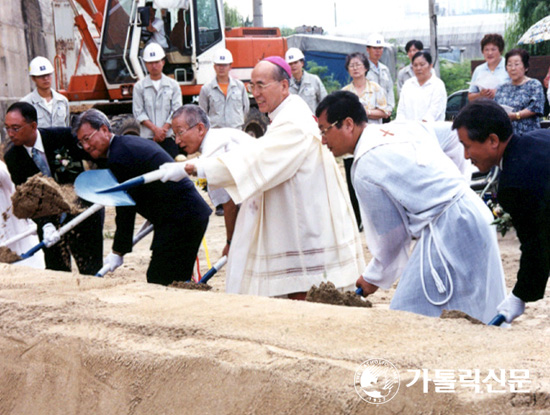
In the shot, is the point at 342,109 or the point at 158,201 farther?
the point at 158,201

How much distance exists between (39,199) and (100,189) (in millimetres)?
847

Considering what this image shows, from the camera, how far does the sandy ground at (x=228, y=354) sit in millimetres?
2451

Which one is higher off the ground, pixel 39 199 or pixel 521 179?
pixel 521 179

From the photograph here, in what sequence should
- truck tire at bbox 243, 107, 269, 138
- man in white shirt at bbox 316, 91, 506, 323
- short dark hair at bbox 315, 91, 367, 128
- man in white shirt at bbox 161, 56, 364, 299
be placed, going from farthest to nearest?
truck tire at bbox 243, 107, 269, 138
man in white shirt at bbox 161, 56, 364, 299
short dark hair at bbox 315, 91, 367, 128
man in white shirt at bbox 316, 91, 506, 323

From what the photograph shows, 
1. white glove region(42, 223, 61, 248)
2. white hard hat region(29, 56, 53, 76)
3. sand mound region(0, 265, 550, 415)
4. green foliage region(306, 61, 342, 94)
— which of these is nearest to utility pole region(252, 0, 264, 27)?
green foliage region(306, 61, 342, 94)

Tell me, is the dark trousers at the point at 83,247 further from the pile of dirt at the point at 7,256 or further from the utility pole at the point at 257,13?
the utility pole at the point at 257,13

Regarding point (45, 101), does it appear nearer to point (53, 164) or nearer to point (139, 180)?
point (53, 164)

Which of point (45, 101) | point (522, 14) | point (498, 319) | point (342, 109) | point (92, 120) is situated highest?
point (522, 14)

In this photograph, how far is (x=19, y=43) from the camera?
41.9 ft

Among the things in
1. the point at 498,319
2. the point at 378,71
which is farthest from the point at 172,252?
the point at 378,71

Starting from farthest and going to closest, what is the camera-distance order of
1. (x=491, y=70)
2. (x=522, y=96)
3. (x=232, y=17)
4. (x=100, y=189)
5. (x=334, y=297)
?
(x=232, y=17) < (x=491, y=70) < (x=522, y=96) < (x=100, y=189) < (x=334, y=297)

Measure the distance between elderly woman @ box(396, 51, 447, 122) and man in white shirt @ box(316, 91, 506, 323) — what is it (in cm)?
429

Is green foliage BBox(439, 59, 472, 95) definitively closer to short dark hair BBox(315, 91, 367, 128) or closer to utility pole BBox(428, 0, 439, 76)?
utility pole BBox(428, 0, 439, 76)

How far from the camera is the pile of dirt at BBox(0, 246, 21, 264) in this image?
5594mm
